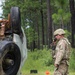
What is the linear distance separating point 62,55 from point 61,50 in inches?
4.0

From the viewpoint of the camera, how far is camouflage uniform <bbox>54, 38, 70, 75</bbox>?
7.46m

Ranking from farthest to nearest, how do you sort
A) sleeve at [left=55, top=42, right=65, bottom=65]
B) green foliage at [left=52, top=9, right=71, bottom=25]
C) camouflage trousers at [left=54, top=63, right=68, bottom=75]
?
green foliage at [left=52, top=9, right=71, bottom=25] → camouflage trousers at [left=54, top=63, right=68, bottom=75] → sleeve at [left=55, top=42, right=65, bottom=65]

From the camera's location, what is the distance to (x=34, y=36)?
40.2 metres

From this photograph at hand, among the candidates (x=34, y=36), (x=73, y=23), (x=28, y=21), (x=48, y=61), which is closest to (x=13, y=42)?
(x=48, y=61)

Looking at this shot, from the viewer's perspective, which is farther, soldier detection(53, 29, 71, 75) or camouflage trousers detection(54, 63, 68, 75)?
camouflage trousers detection(54, 63, 68, 75)

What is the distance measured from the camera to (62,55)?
7461 millimetres

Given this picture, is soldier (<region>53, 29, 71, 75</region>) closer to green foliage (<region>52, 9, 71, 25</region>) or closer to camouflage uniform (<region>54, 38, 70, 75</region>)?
camouflage uniform (<region>54, 38, 70, 75</region>)

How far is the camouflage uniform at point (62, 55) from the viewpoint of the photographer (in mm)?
7457

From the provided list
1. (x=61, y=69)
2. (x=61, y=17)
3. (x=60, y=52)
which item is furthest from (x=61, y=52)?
(x=61, y=17)

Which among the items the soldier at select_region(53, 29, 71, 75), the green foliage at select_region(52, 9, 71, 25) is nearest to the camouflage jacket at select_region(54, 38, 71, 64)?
the soldier at select_region(53, 29, 71, 75)

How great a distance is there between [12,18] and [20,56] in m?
0.73

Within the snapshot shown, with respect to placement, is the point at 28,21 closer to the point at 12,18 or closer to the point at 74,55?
the point at 74,55

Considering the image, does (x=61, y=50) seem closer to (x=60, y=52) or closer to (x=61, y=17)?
(x=60, y=52)

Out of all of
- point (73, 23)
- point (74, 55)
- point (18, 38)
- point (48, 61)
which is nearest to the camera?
point (18, 38)
